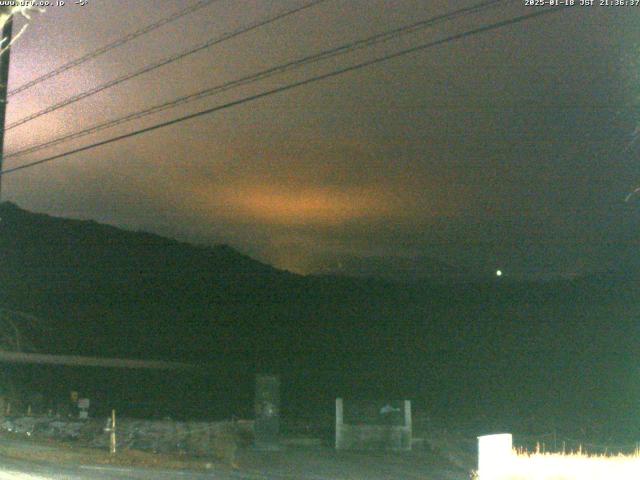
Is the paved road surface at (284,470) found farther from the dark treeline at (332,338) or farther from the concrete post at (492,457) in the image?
the dark treeline at (332,338)

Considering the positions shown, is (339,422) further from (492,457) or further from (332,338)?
(332,338)

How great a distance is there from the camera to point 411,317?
259 feet

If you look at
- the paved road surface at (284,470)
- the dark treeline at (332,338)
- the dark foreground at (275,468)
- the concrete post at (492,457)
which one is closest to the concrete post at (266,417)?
the dark foreground at (275,468)

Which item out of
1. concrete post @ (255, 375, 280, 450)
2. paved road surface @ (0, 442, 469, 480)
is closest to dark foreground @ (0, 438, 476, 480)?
paved road surface @ (0, 442, 469, 480)

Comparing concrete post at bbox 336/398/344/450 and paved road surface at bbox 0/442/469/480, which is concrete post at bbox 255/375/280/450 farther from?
concrete post at bbox 336/398/344/450

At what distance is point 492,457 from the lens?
13609 mm

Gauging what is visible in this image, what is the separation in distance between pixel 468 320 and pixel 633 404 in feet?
84.9

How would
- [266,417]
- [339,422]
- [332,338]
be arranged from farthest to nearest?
[332,338] → [339,422] → [266,417]

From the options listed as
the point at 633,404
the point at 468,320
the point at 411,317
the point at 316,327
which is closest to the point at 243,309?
the point at 316,327

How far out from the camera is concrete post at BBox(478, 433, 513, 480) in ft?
43.7

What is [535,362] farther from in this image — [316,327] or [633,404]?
[316,327]

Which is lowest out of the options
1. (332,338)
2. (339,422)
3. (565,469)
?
(565,469)

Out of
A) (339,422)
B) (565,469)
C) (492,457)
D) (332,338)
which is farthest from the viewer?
(332,338)

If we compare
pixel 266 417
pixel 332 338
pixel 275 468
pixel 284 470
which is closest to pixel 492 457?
pixel 284 470
